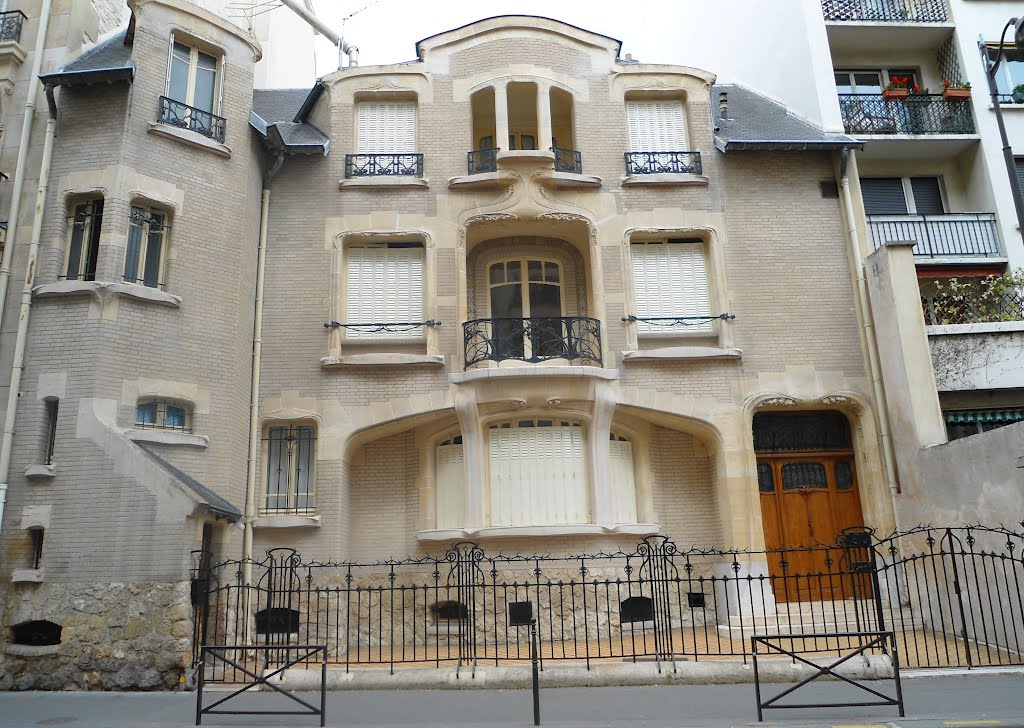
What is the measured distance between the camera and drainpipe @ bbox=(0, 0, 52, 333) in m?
12.6

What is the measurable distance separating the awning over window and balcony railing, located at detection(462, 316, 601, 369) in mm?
6888

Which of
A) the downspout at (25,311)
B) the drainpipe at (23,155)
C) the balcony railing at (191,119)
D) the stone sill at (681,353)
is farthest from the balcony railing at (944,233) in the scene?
the drainpipe at (23,155)

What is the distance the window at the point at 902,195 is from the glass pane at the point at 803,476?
6187 mm

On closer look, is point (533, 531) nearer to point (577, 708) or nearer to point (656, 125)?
point (577, 708)

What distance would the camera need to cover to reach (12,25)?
14234 mm

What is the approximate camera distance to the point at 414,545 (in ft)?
47.8

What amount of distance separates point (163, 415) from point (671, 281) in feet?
31.2

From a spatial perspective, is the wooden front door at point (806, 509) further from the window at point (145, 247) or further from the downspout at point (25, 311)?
the downspout at point (25, 311)

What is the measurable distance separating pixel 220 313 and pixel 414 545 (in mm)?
5299

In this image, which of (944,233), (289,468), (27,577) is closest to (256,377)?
(289,468)

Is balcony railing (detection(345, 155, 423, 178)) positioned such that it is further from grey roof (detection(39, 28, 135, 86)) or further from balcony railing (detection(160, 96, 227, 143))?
grey roof (detection(39, 28, 135, 86))

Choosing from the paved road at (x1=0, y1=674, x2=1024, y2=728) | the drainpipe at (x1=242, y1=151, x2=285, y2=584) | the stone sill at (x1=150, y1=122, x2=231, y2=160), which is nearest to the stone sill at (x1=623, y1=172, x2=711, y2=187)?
the drainpipe at (x1=242, y1=151, x2=285, y2=584)

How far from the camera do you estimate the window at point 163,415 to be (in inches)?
493

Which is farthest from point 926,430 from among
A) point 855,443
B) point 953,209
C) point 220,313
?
point 220,313
